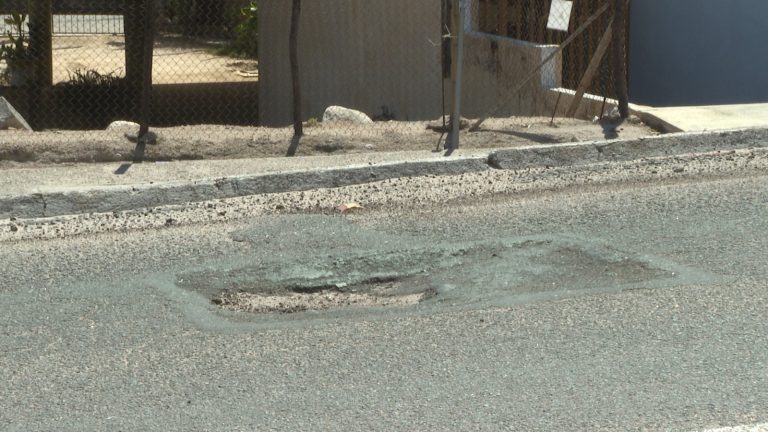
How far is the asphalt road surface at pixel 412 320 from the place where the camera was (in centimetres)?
495

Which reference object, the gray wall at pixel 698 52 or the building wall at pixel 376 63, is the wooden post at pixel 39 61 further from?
the gray wall at pixel 698 52

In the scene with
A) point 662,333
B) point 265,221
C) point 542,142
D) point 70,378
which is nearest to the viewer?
point 70,378

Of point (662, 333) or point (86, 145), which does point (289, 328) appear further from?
point (86, 145)

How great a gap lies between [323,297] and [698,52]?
32.7ft

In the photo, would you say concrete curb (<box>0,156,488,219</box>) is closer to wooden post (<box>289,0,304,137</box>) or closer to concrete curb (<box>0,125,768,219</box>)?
concrete curb (<box>0,125,768,219</box>)

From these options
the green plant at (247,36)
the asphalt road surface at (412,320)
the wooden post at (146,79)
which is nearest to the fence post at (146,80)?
the wooden post at (146,79)

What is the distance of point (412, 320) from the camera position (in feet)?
20.1

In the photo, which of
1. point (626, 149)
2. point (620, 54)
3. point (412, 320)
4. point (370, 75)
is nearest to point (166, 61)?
point (370, 75)

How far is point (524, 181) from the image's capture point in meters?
9.38

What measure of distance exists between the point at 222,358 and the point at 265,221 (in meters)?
2.66

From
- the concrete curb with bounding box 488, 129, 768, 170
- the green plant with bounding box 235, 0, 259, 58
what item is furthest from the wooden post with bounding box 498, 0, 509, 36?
the green plant with bounding box 235, 0, 259, 58

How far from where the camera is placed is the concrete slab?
10672mm

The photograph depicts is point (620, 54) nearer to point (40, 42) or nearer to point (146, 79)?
point (146, 79)

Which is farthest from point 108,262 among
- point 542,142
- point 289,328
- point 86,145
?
point 542,142
